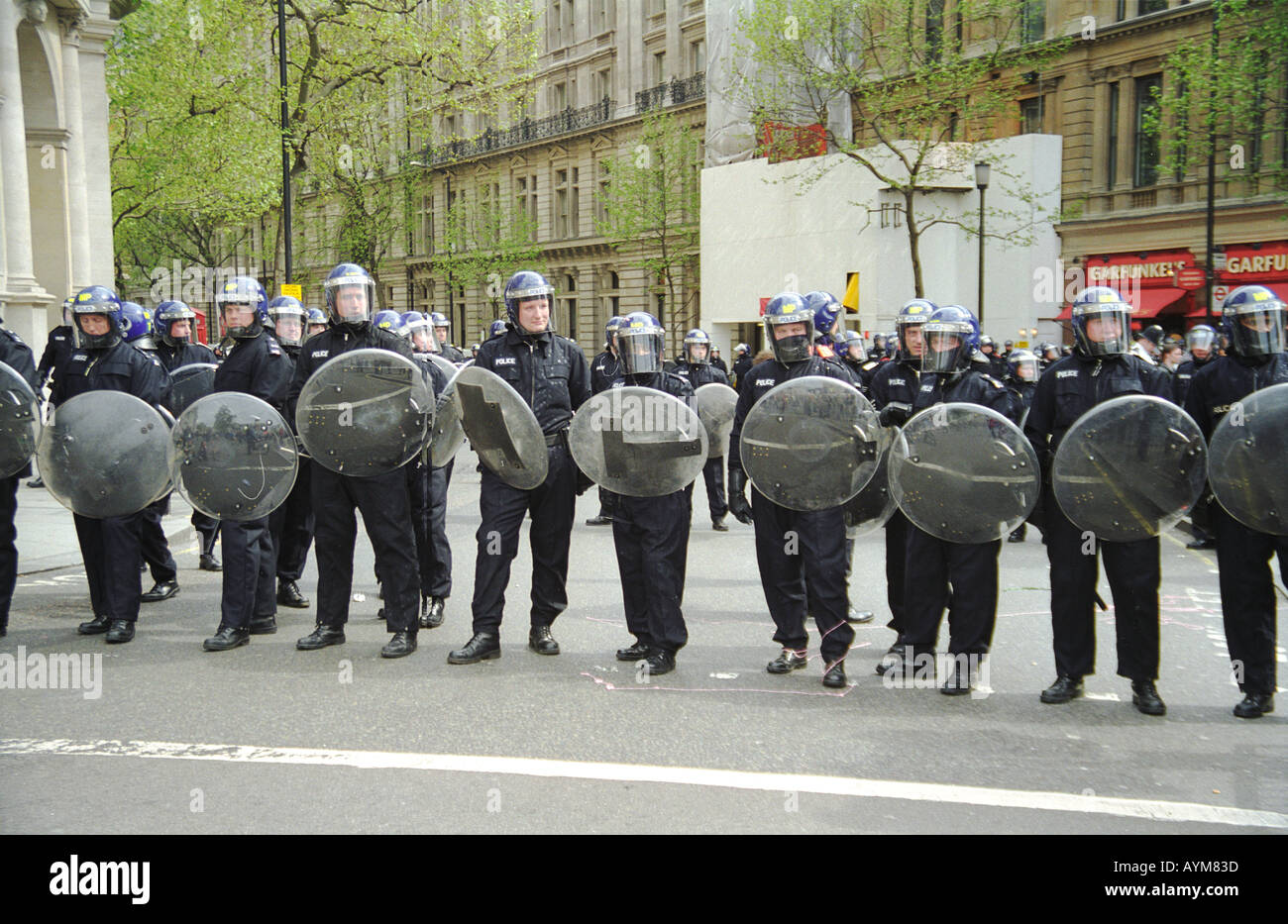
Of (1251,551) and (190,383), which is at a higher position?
(190,383)

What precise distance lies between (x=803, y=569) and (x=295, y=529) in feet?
12.2

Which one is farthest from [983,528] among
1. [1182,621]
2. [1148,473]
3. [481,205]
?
[481,205]

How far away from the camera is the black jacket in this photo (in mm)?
6570

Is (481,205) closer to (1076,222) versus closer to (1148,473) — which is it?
(1076,222)

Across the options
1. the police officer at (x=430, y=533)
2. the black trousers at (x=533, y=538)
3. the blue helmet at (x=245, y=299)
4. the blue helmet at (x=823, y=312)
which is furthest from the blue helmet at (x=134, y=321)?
the blue helmet at (x=823, y=312)

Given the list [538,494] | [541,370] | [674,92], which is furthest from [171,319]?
→ [674,92]

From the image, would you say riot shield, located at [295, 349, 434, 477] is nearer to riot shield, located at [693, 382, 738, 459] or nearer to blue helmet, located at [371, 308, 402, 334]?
blue helmet, located at [371, 308, 402, 334]

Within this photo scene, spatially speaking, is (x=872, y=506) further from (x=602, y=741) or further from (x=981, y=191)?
(x=981, y=191)

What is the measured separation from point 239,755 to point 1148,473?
4.11m

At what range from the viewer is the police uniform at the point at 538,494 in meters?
6.55

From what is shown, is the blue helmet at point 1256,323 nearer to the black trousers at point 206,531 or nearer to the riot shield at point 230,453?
the riot shield at point 230,453

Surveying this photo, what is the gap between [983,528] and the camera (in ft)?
18.6

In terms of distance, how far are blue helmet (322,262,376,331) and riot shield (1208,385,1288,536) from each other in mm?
4368

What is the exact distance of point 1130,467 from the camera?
538cm
